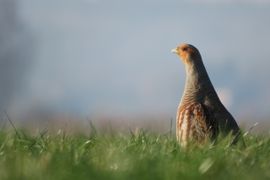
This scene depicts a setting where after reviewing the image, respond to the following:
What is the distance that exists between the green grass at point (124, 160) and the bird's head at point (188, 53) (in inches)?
50.5

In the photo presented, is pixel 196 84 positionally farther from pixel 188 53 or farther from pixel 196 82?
pixel 188 53

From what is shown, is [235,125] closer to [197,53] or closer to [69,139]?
[197,53]

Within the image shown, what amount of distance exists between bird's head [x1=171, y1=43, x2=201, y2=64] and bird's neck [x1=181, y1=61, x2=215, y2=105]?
63mm

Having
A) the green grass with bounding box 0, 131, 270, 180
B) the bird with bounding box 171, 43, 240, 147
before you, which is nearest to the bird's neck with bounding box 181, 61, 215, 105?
the bird with bounding box 171, 43, 240, 147

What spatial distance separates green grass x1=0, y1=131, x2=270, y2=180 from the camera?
5.06m

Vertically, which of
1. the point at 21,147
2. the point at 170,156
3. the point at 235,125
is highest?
the point at 21,147

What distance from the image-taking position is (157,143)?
770cm

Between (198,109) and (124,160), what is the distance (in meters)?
2.82

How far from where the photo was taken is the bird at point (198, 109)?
26.8 ft

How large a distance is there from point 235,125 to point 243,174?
3.13m

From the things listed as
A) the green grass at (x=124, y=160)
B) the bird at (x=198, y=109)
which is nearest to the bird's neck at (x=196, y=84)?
the bird at (x=198, y=109)

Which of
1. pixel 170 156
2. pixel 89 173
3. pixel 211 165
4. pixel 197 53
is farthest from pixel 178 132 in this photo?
pixel 89 173

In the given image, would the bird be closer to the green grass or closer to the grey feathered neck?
the grey feathered neck

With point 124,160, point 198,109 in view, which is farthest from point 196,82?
point 124,160
